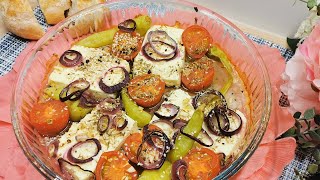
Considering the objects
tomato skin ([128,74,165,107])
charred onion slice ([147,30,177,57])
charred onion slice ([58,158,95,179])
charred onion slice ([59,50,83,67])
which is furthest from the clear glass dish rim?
tomato skin ([128,74,165,107])

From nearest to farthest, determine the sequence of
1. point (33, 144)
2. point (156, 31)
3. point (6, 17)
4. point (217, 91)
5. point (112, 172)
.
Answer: point (112, 172) → point (33, 144) → point (217, 91) → point (156, 31) → point (6, 17)

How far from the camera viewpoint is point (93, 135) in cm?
215

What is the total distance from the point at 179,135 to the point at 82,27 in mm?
920

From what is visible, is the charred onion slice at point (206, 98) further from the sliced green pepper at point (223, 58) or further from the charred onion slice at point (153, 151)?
the charred onion slice at point (153, 151)

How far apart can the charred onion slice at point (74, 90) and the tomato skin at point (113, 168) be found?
1.18 ft

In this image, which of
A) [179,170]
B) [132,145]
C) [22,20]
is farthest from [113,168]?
[22,20]

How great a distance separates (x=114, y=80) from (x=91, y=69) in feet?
0.45

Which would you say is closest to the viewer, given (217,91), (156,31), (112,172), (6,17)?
(112,172)

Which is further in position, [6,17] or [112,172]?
[6,17]

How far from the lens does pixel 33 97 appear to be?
2422 millimetres

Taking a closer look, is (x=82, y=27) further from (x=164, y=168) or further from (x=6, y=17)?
(x=164, y=168)

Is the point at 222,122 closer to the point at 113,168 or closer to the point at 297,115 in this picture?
the point at 297,115

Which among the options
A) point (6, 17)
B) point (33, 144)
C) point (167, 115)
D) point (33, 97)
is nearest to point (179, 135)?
point (167, 115)

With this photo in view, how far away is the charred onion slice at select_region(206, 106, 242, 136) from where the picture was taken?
214 centimetres
